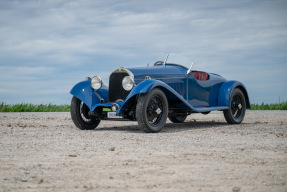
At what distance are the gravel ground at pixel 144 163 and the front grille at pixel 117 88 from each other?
4.87 ft

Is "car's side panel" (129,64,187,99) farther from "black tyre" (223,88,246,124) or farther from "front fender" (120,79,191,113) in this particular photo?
"black tyre" (223,88,246,124)

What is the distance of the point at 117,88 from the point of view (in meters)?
8.91

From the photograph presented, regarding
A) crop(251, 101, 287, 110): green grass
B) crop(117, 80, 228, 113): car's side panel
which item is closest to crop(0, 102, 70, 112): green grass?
crop(251, 101, 287, 110): green grass

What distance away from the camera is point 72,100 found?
9.22 metres

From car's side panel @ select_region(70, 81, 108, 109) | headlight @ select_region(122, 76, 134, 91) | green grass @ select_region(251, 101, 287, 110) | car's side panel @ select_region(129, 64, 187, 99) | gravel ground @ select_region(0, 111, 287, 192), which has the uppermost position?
car's side panel @ select_region(129, 64, 187, 99)

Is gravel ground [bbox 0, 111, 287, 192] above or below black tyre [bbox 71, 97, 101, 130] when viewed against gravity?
below

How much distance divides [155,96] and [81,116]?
1.99 meters

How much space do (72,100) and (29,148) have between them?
308 centimetres

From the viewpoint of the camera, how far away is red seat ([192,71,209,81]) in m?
10.3

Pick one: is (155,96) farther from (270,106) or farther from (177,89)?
(270,106)

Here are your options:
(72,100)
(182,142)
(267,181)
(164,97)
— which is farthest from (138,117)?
(267,181)

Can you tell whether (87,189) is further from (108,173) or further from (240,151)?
(240,151)

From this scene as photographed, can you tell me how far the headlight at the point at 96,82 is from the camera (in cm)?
910

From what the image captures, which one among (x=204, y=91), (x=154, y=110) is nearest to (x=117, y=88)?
(x=154, y=110)
